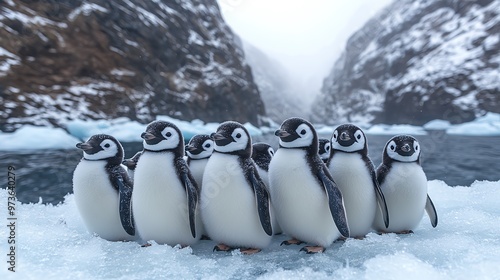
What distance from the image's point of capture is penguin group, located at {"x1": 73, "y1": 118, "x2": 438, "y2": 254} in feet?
9.80

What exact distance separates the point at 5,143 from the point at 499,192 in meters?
17.8

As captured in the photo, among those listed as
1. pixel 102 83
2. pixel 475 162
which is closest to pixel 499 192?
pixel 475 162

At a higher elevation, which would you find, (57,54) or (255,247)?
(57,54)

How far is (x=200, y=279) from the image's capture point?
2414 mm

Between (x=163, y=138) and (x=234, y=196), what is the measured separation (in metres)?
0.83

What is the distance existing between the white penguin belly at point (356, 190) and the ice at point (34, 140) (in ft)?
53.4

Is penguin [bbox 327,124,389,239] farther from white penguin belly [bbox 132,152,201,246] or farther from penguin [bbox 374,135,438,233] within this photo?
white penguin belly [bbox 132,152,201,246]

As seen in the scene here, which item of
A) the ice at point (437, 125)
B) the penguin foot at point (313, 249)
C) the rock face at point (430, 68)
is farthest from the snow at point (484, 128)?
the penguin foot at point (313, 249)

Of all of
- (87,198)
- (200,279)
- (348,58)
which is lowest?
(200,279)

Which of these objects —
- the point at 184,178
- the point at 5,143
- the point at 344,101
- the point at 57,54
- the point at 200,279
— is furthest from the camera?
the point at 344,101

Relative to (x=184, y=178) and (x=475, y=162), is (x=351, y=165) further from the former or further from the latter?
(x=475, y=162)

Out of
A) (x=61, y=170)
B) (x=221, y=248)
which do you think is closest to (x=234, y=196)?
(x=221, y=248)

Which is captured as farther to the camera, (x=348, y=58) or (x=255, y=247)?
(x=348, y=58)

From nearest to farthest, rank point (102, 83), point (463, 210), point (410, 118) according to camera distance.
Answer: point (463, 210) → point (102, 83) → point (410, 118)
